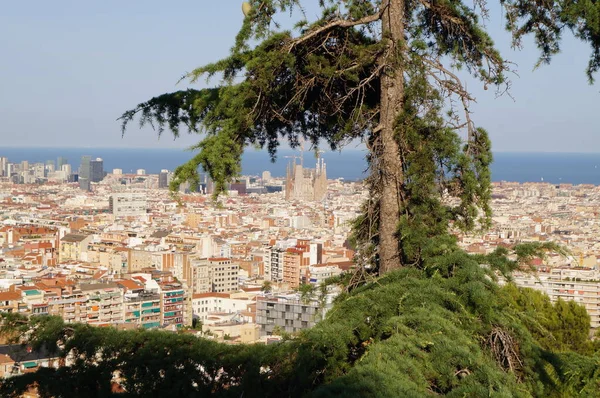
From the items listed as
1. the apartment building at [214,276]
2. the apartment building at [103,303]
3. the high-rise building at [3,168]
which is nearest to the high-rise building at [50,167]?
the high-rise building at [3,168]

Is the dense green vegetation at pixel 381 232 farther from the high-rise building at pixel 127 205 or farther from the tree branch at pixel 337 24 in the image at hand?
the high-rise building at pixel 127 205

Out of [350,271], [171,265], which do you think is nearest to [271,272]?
[171,265]

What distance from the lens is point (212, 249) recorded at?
159 ft

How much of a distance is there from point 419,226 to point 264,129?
2.66 feet

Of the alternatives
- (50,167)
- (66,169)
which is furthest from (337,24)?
(50,167)

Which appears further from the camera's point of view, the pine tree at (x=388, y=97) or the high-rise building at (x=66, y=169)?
the high-rise building at (x=66, y=169)

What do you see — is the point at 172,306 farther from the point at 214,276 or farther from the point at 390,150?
the point at 390,150

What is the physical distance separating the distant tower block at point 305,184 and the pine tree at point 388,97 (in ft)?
216

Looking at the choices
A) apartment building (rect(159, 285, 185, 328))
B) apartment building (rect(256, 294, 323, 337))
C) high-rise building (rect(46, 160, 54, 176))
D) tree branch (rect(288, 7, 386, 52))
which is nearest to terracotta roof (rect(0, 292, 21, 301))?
apartment building (rect(159, 285, 185, 328))

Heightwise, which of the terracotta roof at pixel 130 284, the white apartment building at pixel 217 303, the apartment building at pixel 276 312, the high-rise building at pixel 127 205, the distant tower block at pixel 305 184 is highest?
the distant tower block at pixel 305 184

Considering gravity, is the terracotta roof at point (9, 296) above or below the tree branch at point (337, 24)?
below

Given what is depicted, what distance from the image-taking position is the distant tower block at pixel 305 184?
71938 millimetres

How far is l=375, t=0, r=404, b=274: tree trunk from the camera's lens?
3.25 metres

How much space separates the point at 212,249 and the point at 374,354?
4636 centimetres
